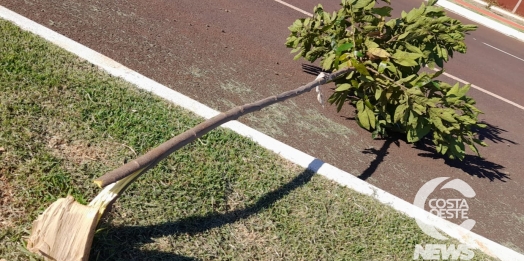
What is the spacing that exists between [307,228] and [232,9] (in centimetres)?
474

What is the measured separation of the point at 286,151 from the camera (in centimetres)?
406

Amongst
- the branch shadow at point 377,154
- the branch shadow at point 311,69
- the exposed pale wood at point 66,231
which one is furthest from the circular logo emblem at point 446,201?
the exposed pale wood at point 66,231

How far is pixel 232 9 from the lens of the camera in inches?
287

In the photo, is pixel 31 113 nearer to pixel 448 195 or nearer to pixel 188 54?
pixel 188 54

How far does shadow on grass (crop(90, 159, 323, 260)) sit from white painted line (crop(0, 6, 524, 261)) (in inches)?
27.3

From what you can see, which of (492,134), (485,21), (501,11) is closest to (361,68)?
(492,134)

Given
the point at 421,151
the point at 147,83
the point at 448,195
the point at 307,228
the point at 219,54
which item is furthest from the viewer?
the point at 219,54

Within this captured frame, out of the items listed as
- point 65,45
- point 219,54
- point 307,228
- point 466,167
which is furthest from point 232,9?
point 307,228

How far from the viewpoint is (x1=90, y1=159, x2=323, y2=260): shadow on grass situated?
2.63m

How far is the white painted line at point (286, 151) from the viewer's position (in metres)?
3.86

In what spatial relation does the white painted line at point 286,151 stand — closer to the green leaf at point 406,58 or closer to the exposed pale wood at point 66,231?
the green leaf at point 406,58

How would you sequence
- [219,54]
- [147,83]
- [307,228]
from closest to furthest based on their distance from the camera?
[307,228]
[147,83]
[219,54]

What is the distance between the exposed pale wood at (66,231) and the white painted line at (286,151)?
1.88 metres

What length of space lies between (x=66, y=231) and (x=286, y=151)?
210 centimetres
